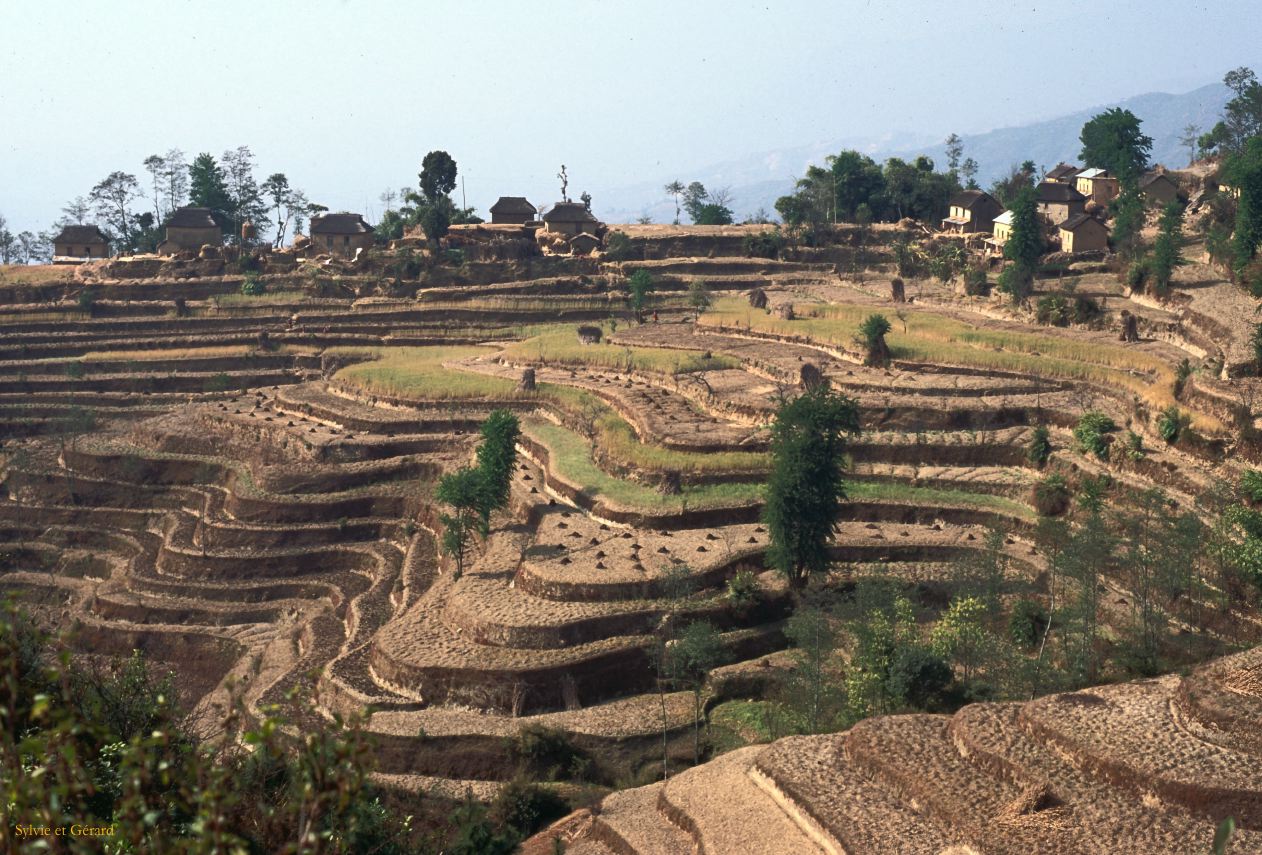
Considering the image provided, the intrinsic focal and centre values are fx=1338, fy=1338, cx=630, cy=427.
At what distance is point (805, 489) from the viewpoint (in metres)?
40.7

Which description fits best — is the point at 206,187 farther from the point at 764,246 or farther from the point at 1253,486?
the point at 1253,486

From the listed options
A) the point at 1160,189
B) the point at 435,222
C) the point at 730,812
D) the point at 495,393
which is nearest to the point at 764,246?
the point at 435,222

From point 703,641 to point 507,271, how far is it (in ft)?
179

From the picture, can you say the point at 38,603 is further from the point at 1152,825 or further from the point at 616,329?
the point at 1152,825

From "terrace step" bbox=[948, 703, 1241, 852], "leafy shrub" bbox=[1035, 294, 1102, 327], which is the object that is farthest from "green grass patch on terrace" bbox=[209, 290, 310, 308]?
"terrace step" bbox=[948, 703, 1241, 852]

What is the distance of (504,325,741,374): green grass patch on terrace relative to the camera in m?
61.6

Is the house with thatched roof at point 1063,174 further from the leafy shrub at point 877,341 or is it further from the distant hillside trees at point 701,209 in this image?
the leafy shrub at point 877,341

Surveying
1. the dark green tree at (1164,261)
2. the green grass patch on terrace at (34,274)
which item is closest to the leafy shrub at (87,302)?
the green grass patch on terrace at (34,274)

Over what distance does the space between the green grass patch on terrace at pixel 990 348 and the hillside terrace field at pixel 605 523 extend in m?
0.22

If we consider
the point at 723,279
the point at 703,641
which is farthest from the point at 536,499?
the point at 723,279

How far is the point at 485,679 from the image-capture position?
36781 millimetres

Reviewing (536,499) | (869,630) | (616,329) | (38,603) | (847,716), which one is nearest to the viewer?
(847,716)

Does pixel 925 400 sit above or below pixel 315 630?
above

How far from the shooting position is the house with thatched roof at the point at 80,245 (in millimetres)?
97125
